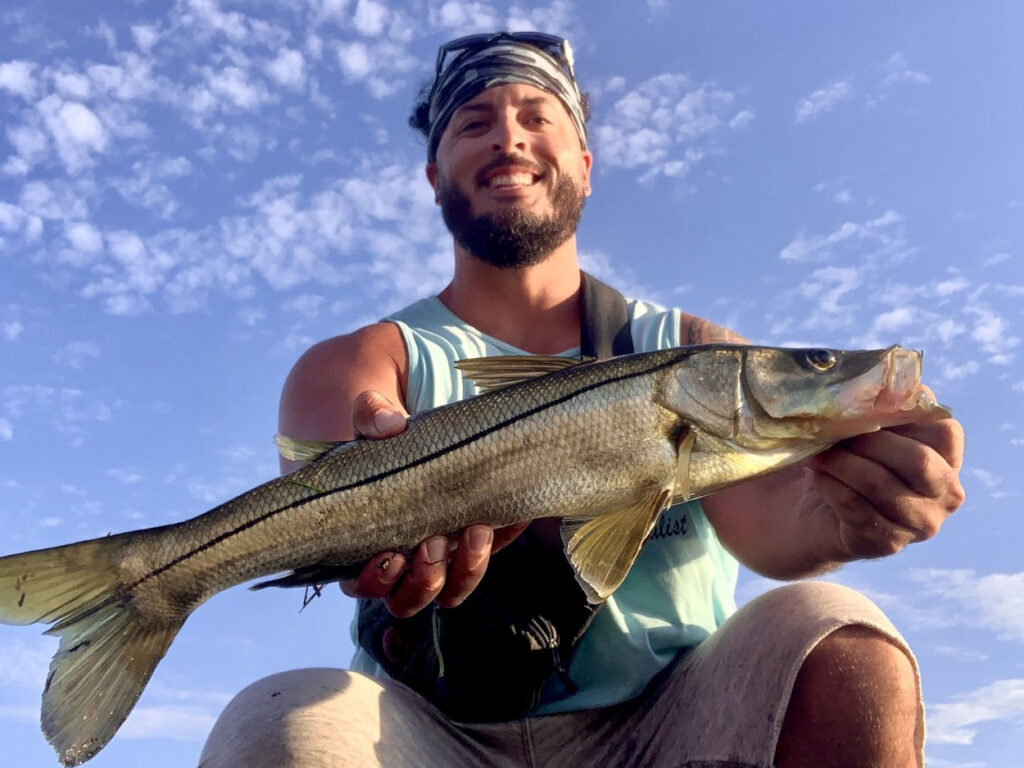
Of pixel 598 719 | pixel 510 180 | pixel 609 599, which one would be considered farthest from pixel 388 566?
pixel 510 180

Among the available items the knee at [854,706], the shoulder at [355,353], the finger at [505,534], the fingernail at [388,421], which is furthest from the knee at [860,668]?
the shoulder at [355,353]

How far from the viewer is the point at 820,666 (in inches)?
156

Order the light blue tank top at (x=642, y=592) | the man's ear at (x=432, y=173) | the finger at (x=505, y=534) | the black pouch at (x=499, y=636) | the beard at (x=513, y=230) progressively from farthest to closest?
the man's ear at (x=432, y=173) → the beard at (x=513, y=230) → the light blue tank top at (x=642, y=592) → the black pouch at (x=499, y=636) → the finger at (x=505, y=534)

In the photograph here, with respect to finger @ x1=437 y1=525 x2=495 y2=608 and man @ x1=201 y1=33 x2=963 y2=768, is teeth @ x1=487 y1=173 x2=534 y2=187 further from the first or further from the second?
finger @ x1=437 y1=525 x2=495 y2=608

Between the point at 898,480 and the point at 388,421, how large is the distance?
214cm

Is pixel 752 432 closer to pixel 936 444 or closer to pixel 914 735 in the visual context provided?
pixel 936 444

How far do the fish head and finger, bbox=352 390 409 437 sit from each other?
1.49 meters

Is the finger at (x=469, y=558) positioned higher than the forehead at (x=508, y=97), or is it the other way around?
the forehead at (x=508, y=97)

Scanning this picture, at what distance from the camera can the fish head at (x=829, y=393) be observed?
3.66m

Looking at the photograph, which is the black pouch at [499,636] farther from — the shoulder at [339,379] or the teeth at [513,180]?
the teeth at [513,180]

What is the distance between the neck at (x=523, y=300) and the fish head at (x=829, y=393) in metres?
2.27

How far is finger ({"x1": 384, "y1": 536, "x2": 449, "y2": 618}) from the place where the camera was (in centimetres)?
392

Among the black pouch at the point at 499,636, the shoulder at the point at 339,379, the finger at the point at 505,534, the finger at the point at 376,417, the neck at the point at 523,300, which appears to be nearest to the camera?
the finger at the point at 376,417

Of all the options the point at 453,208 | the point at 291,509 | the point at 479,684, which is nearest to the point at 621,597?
the point at 479,684
